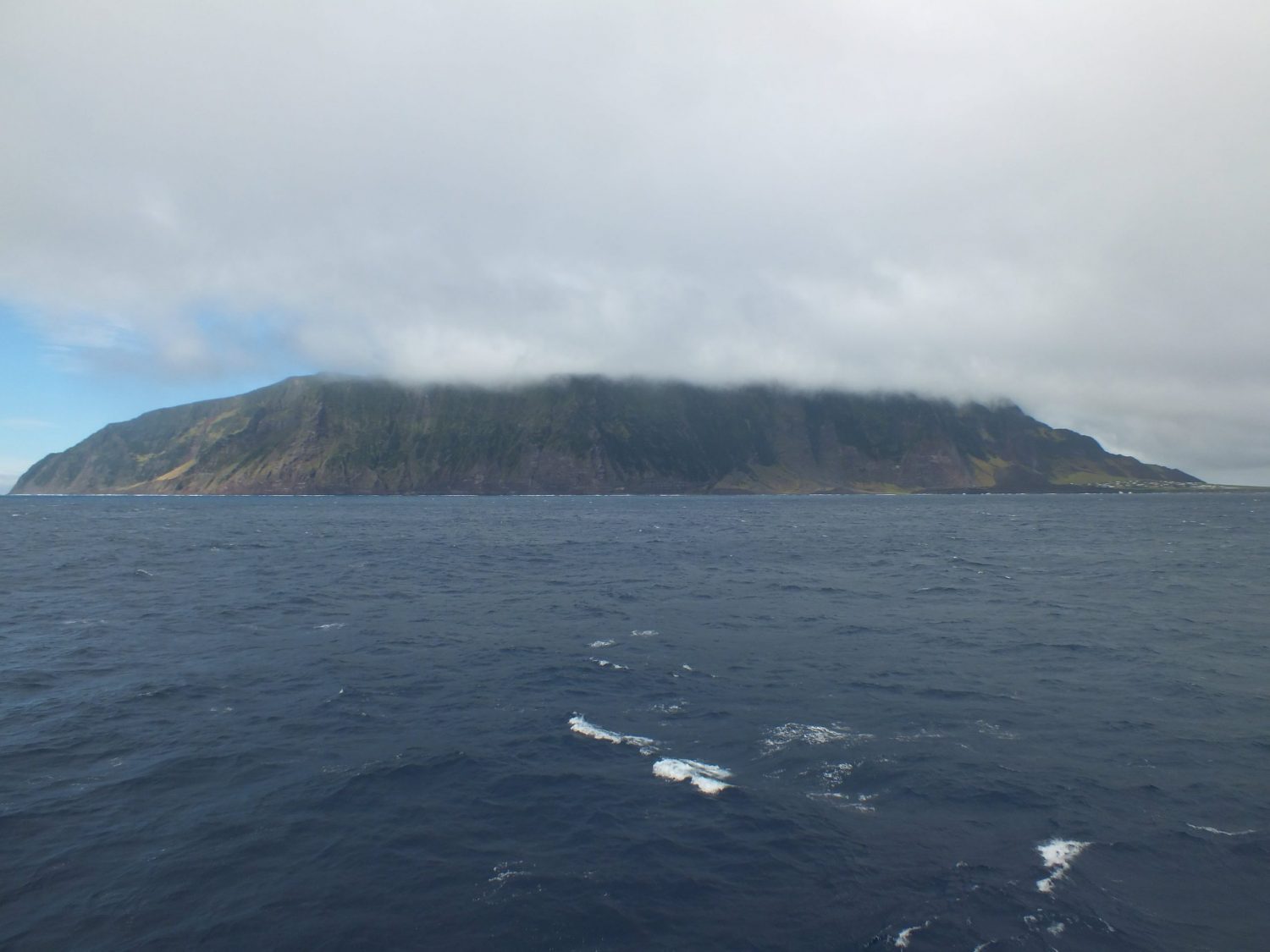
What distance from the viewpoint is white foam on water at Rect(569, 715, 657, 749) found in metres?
26.0

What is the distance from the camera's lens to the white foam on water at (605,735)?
26.0 meters

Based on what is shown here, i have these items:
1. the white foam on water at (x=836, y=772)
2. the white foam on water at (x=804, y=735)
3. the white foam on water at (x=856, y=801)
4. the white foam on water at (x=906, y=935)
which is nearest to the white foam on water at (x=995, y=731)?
the white foam on water at (x=804, y=735)

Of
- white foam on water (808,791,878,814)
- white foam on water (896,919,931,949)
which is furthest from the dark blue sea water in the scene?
white foam on water (808,791,878,814)

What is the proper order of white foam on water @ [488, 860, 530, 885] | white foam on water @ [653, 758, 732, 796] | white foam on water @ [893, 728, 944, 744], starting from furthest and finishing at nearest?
white foam on water @ [893, 728, 944, 744] < white foam on water @ [653, 758, 732, 796] < white foam on water @ [488, 860, 530, 885]

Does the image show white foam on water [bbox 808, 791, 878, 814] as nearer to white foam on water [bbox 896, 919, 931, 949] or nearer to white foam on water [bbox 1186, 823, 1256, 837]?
white foam on water [bbox 896, 919, 931, 949]

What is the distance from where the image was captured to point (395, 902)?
16500 mm

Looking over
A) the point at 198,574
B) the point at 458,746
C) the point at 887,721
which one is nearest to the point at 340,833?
the point at 458,746

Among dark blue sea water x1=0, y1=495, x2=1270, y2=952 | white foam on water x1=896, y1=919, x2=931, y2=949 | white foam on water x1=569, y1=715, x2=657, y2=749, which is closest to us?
white foam on water x1=896, y1=919, x2=931, y2=949

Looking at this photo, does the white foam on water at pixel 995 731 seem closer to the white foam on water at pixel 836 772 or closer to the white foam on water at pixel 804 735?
the white foam on water at pixel 804 735

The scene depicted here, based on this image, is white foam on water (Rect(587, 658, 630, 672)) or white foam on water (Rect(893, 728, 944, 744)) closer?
white foam on water (Rect(893, 728, 944, 744))

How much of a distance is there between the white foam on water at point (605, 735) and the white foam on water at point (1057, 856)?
11854 millimetres

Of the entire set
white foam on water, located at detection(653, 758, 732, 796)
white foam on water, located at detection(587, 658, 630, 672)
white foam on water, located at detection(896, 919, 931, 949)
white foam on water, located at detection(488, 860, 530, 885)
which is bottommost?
white foam on water, located at detection(896, 919, 931, 949)

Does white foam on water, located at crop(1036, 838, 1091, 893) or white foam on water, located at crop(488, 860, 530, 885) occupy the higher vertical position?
white foam on water, located at crop(488, 860, 530, 885)

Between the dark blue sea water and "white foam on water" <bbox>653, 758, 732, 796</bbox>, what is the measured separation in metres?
0.11
